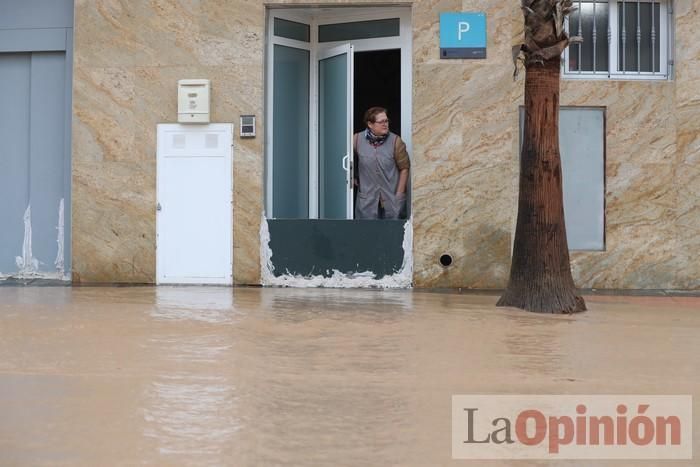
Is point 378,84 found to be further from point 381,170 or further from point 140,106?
point 140,106

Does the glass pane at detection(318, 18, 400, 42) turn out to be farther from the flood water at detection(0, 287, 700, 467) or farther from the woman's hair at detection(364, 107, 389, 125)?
the flood water at detection(0, 287, 700, 467)

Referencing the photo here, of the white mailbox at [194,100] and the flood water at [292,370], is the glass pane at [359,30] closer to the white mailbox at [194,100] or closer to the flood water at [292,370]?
the white mailbox at [194,100]

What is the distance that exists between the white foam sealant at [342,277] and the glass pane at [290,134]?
23.1 inches

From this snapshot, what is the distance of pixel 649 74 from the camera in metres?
13.0

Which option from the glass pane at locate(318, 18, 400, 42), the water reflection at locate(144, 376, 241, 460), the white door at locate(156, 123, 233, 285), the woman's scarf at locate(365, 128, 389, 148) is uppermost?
the glass pane at locate(318, 18, 400, 42)

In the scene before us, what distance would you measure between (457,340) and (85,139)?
6547 mm

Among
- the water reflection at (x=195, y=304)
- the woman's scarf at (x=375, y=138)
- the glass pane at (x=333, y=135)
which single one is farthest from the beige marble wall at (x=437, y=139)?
the glass pane at (x=333, y=135)

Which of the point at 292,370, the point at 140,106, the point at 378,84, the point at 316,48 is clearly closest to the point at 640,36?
the point at 378,84

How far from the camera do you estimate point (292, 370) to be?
22.9 ft

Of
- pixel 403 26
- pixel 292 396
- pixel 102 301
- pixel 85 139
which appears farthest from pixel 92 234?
pixel 292 396

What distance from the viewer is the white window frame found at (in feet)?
43.8

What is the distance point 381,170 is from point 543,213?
318 cm

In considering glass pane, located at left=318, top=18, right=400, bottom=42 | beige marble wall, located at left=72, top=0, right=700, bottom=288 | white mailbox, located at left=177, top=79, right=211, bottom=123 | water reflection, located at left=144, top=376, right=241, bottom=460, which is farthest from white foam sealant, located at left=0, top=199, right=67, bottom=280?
water reflection, located at left=144, top=376, right=241, bottom=460

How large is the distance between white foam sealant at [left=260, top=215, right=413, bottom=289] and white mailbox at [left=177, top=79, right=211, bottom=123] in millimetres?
1414
